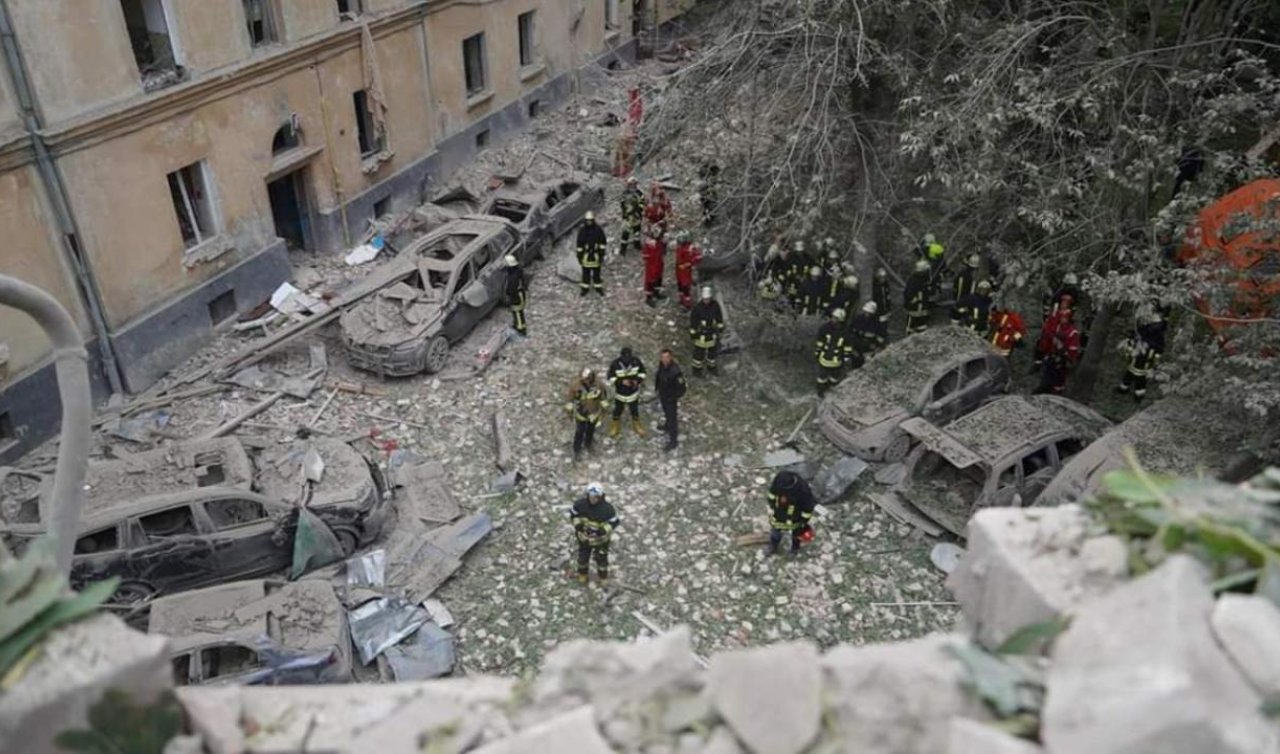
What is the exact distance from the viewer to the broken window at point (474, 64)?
19.9m

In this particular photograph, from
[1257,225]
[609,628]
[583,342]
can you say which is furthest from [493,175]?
[1257,225]

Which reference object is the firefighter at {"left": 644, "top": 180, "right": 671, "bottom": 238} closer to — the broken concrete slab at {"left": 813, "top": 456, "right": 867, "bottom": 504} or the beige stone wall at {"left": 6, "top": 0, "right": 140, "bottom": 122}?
the broken concrete slab at {"left": 813, "top": 456, "right": 867, "bottom": 504}

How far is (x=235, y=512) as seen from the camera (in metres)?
9.32

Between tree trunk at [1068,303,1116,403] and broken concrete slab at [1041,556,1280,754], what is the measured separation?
33.9 feet

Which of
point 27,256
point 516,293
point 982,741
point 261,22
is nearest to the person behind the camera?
point 982,741

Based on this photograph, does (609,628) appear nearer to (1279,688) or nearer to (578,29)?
→ (1279,688)

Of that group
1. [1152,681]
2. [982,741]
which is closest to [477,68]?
[982,741]

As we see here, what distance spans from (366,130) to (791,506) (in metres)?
11.8

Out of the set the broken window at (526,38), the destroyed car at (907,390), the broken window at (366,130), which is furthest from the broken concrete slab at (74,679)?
the broken window at (526,38)

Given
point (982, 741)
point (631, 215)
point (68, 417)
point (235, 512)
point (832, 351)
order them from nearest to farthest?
point (982, 741) < point (68, 417) < point (235, 512) < point (832, 351) < point (631, 215)

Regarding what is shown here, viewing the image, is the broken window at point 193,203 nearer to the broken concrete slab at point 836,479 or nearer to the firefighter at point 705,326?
the firefighter at point 705,326

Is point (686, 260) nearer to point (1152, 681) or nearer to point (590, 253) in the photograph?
point (590, 253)

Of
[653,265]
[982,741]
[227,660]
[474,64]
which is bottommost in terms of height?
[227,660]

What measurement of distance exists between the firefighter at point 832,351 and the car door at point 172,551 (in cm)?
763
